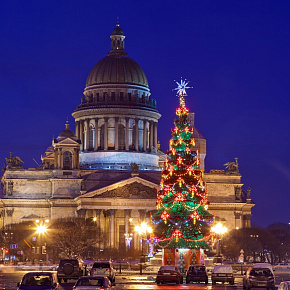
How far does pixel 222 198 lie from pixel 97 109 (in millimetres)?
27027

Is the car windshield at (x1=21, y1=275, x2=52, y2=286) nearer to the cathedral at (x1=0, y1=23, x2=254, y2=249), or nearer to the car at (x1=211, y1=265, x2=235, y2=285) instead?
the car at (x1=211, y1=265, x2=235, y2=285)

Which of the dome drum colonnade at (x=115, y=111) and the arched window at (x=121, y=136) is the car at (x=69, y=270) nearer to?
the dome drum colonnade at (x=115, y=111)

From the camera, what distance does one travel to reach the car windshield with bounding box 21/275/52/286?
164 feet

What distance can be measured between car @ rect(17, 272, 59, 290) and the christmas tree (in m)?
34.2

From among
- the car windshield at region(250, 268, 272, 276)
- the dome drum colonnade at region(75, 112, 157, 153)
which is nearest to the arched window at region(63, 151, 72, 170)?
the dome drum colonnade at region(75, 112, 157, 153)

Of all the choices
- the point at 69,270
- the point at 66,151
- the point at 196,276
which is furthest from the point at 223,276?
the point at 66,151

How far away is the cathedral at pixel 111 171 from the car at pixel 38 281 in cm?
9476

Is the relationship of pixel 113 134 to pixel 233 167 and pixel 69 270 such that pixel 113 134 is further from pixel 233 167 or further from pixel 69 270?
pixel 69 270

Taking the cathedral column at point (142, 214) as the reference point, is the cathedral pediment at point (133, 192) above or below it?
above

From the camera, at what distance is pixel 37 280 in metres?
50.2

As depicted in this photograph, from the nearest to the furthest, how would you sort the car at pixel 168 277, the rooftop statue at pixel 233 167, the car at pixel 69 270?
the car at pixel 69 270 < the car at pixel 168 277 < the rooftop statue at pixel 233 167

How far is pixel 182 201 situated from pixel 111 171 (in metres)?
79.3

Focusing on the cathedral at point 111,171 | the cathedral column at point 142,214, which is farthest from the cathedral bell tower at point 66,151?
the cathedral column at point 142,214

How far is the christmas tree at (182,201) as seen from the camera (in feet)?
275
